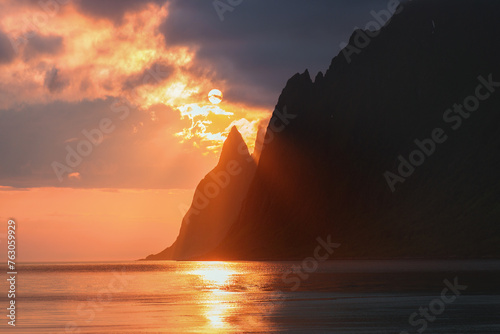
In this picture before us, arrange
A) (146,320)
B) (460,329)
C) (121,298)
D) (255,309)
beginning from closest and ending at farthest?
(460,329) → (146,320) → (255,309) → (121,298)

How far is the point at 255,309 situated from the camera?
73.9 meters

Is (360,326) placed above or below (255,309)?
below

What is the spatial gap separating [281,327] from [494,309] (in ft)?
70.2

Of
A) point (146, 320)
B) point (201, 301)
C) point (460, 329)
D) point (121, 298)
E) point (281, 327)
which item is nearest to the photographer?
point (460, 329)

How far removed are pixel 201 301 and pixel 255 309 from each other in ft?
48.8

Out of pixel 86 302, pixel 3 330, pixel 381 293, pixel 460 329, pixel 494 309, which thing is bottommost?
pixel 460 329

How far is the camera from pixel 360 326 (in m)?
55.3

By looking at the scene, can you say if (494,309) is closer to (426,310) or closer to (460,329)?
(426,310)

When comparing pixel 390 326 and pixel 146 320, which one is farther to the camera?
pixel 146 320

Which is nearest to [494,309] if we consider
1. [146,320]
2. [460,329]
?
[460,329]

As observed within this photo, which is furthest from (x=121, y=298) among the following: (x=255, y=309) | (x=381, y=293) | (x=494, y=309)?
(x=494, y=309)

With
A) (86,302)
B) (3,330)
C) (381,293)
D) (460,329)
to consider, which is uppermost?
(86,302)

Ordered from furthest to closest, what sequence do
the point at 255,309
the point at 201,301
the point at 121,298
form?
the point at 121,298
the point at 201,301
the point at 255,309

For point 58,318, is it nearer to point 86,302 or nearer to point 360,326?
point 86,302
